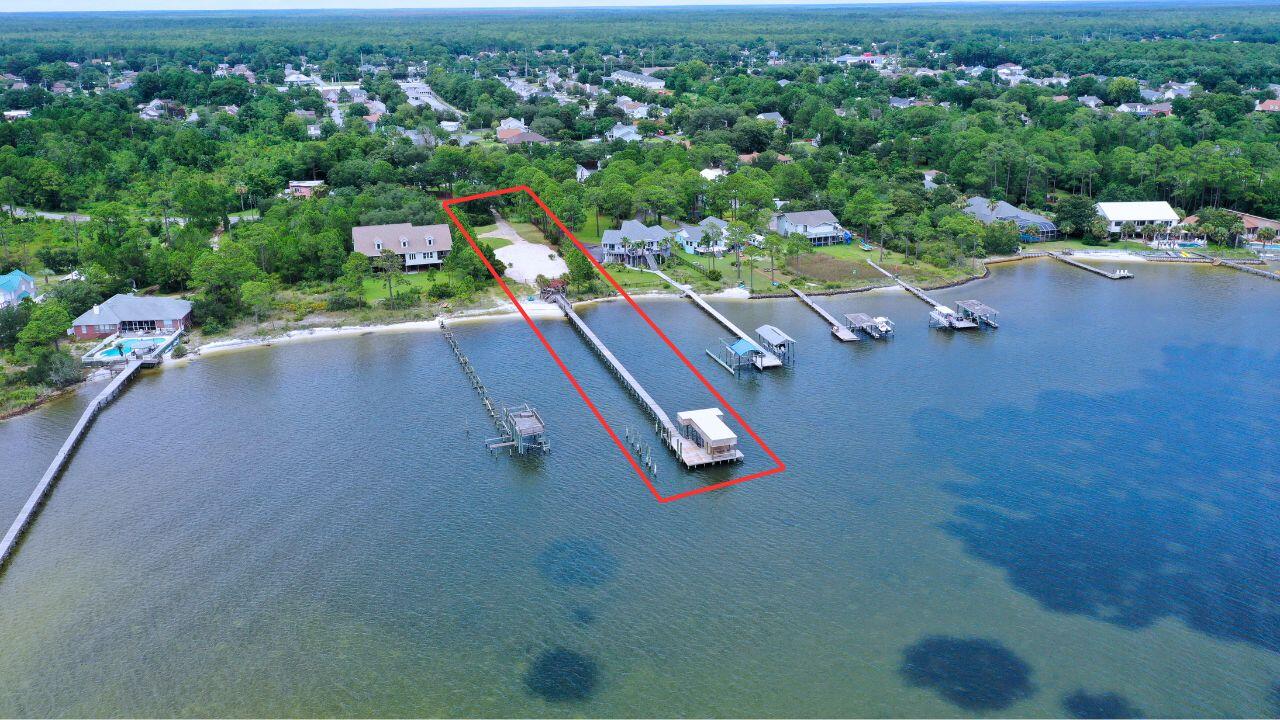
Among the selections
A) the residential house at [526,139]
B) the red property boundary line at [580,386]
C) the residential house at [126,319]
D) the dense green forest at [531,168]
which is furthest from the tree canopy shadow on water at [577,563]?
the residential house at [526,139]

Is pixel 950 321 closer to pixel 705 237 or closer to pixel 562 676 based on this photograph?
pixel 705 237

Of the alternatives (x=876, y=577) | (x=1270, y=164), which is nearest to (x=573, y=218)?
(x=876, y=577)

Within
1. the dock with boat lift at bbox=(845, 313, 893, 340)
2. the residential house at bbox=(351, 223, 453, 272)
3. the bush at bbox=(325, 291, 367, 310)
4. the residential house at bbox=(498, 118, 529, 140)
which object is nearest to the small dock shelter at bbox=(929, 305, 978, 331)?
the dock with boat lift at bbox=(845, 313, 893, 340)

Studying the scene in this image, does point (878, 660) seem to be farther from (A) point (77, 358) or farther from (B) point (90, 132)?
(B) point (90, 132)

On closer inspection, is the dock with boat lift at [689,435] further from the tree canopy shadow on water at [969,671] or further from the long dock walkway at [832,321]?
the long dock walkway at [832,321]

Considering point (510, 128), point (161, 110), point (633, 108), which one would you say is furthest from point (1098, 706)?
point (161, 110)

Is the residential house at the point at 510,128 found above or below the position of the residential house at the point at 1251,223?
above
